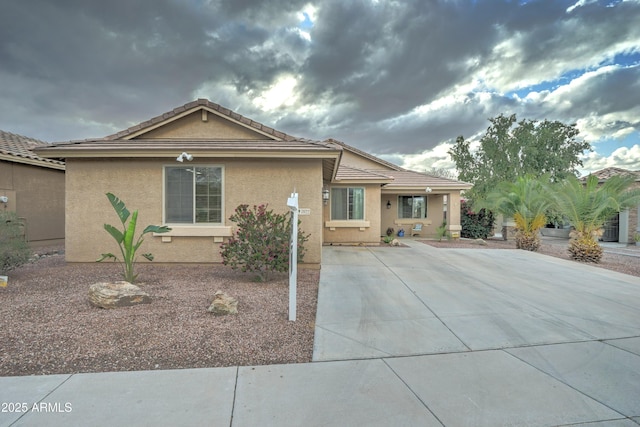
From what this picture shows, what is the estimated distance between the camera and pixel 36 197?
12.4 meters

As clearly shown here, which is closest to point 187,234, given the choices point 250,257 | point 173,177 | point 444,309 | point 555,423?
point 173,177

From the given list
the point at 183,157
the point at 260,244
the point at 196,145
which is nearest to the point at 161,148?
the point at 183,157

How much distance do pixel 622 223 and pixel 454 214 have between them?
9943mm

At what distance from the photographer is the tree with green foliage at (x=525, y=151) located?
2692 cm

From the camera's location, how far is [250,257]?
6723mm

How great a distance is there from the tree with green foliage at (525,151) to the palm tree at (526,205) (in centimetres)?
1306

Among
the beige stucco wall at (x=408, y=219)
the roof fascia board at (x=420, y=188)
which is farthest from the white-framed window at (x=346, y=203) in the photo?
the beige stucco wall at (x=408, y=219)

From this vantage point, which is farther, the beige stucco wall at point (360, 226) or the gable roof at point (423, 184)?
the gable roof at point (423, 184)

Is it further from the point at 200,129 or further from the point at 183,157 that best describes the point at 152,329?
the point at 200,129

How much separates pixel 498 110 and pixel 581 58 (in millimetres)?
14276

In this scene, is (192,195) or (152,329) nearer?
(152,329)

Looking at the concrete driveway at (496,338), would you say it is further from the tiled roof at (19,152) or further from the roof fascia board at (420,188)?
the tiled roof at (19,152)

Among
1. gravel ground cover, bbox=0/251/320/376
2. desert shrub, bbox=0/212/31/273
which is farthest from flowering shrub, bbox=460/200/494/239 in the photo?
desert shrub, bbox=0/212/31/273

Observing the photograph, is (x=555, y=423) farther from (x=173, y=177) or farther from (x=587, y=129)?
(x=587, y=129)
